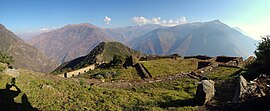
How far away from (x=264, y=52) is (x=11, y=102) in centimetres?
2750

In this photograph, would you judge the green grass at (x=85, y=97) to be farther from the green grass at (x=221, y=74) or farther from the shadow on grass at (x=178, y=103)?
the green grass at (x=221, y=74)

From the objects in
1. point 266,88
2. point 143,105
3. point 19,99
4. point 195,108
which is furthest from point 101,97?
point 266,88

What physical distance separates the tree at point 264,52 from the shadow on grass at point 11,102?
25.1 m

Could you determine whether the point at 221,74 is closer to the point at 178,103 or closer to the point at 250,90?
the point at 178,103

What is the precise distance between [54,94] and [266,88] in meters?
18.1

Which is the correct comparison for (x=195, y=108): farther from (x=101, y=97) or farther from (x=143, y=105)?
(x=101, y=97)

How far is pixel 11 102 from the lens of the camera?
19.0 metres

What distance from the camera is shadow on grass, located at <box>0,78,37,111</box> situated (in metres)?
18.0

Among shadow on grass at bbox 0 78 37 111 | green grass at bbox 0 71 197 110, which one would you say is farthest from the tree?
shadow on grass at bbox 0 78 37 111

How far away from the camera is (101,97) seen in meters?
22.4

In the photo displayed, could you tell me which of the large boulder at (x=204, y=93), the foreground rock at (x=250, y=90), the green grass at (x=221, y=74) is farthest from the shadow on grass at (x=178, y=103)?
the green grass at (x=221, y=74)

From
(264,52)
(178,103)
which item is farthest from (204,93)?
(264,52)

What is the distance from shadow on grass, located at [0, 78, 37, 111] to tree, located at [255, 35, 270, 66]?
82.3 ft

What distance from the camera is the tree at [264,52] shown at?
90.6ft
